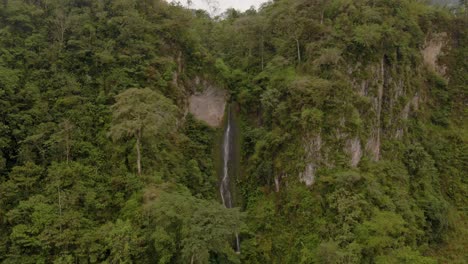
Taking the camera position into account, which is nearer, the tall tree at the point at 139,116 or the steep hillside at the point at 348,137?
the tall tree at the point at 139,116

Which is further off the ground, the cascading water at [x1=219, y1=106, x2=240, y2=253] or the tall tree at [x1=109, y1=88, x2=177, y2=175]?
the tall tree at [x1=109, y1=88, x2=177, y2=175]

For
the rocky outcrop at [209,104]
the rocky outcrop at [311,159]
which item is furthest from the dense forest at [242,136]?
the rocky outcrop at [209,104]

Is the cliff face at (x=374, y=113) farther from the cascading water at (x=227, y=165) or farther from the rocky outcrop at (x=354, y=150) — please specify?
the cascading water at (x=227, y=165)

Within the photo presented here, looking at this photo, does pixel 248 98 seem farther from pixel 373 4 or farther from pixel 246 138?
pixel 373 4

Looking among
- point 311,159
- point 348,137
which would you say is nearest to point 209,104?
point 311,159

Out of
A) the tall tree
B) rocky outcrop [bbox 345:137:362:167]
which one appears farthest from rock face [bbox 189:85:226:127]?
rocky outcrop [bbox 345:137:362:167]

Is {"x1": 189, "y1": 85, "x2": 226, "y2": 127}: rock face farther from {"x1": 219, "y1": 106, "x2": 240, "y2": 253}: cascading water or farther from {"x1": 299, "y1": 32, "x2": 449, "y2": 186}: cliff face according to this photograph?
{"x1": 299, "y1": 32, "x2": 449, "y2": 186}: cliff face

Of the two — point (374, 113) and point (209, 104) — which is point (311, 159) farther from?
point (209, 104)
